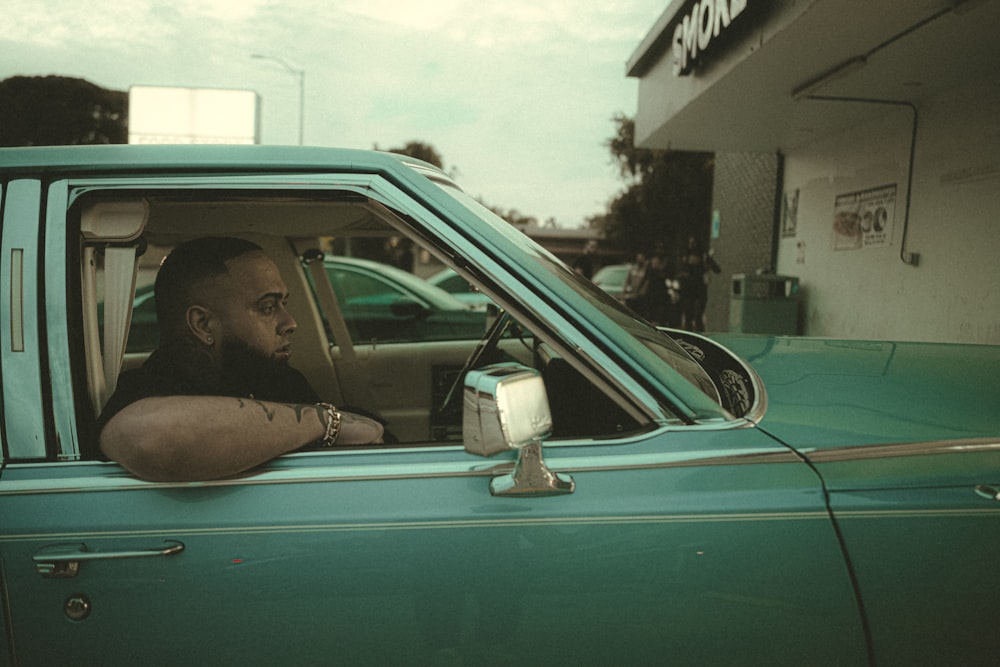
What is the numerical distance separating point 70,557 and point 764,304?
33.0ft

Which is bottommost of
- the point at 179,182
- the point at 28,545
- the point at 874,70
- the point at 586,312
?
the point at 28,545

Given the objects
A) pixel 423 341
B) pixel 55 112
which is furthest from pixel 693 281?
pixel 55 112

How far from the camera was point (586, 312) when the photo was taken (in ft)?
4.83

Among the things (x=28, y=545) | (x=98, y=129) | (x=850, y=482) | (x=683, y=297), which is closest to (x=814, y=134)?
(x=683, y=297)

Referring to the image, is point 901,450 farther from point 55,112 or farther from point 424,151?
point 424,151

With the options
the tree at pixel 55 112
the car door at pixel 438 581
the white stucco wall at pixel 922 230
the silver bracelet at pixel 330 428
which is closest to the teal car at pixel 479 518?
the car door at pixel 438 581

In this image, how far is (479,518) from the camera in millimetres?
1343

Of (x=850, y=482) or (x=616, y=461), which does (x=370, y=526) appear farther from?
(x=850, y=482)

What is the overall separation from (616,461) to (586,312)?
310 millimetres

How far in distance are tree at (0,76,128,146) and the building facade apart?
5985 millimetres

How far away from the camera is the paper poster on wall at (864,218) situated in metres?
8.63

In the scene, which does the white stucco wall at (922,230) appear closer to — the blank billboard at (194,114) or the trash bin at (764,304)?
the trash bin at (764,304)

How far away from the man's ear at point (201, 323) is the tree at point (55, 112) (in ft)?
8.35

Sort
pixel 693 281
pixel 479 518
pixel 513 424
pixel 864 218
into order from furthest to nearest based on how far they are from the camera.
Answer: pixel 693 281 < pixel 864 218 < pixel 479 518 < pixel 513 424
